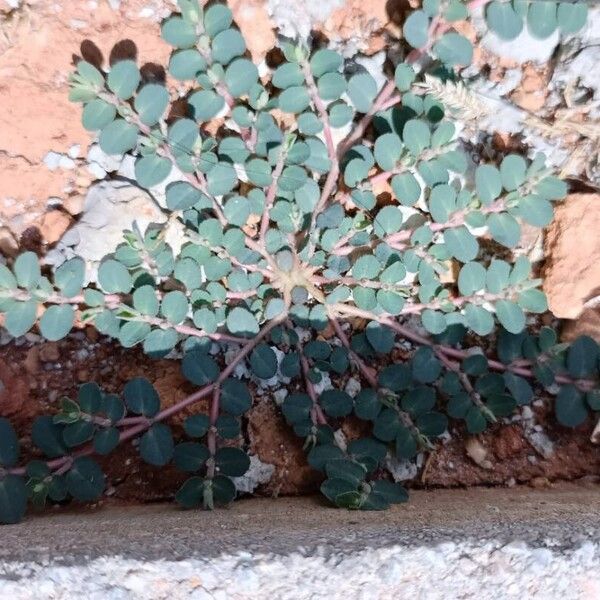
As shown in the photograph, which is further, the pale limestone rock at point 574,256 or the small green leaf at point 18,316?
the pale limestone rock at point 574,256

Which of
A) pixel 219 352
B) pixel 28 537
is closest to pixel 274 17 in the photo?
pixel 219 352

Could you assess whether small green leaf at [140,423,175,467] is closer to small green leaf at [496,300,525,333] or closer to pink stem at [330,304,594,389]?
pink stem at [330,304,594,389]

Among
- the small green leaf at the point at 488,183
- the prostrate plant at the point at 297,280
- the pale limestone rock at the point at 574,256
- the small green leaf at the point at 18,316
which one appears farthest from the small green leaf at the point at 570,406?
the small green leaf at the point at 18,316

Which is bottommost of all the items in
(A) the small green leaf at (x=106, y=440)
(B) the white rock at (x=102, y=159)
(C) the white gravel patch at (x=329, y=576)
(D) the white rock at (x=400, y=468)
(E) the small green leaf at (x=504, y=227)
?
(C) the white gravel patch at (x=329, y=576)

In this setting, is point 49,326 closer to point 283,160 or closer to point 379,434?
point 283,160

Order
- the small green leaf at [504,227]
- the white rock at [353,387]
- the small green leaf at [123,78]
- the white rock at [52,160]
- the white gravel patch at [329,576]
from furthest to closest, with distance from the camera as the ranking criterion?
the white rock at [353,387], the white rock at [52,160], the small green leaf at [504,227], the small green leaf at [123,78], the white gravel patch at [329,576]

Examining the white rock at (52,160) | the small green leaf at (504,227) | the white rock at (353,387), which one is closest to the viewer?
the small green leaf at (504,227)

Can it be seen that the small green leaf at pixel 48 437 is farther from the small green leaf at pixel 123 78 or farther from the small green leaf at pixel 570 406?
the small green leaf at pixel 570 406
